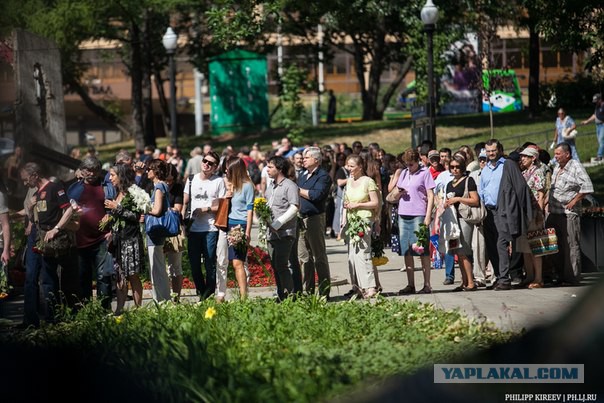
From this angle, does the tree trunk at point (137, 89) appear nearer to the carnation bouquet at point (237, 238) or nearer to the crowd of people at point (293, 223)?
the crowd of people at point (293, 223)

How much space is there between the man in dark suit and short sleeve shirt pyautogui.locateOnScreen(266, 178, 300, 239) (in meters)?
0.43

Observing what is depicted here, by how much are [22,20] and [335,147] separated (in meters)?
16.5

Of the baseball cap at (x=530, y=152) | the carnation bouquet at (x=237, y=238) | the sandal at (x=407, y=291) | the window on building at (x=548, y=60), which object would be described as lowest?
the sandal at (x=407, y=291)

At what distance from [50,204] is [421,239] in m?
4.36

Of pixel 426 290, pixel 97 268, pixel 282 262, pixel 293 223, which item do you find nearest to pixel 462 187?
pixel 426 290

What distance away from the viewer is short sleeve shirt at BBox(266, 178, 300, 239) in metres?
11.9

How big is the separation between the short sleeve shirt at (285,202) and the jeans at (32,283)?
8.54 ft

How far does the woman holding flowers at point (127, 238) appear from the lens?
11.9 m

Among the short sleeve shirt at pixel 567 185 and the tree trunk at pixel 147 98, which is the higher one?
the tree trunk at pixel 147 98

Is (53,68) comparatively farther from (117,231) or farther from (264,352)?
(264,352)

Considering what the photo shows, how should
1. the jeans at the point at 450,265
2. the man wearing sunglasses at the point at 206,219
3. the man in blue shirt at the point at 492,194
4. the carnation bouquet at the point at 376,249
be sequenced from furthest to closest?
the jeans at the point at 450,265 < the man in blue shirt at the point at 492,194 < the carnation bouquet at the point at 376,249 < the man wearing sunglasses at the point at 206,219

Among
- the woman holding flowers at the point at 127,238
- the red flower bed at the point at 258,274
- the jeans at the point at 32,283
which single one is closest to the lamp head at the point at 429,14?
the red flower bed at the point at 258,274

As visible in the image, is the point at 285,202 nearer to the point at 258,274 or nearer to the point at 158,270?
the point at 158,270

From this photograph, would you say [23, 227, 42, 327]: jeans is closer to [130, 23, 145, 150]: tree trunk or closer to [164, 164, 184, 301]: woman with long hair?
[164, 164, 184, 301]: woman with long hair
